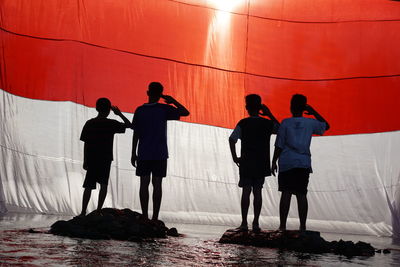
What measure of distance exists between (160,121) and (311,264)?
86.1 inches

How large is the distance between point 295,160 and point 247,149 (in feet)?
1.48

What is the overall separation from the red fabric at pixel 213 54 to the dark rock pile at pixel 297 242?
9.13ft

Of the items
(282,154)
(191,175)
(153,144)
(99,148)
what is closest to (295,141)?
(282,154)

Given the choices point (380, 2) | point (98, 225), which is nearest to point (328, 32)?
point (380, 2)

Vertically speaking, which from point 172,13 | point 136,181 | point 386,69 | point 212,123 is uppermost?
point 172,13

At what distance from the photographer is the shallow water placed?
3.70m

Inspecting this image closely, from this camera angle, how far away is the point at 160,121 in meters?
5.98

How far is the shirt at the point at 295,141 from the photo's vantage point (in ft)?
18.1

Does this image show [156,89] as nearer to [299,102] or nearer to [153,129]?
[153,129]

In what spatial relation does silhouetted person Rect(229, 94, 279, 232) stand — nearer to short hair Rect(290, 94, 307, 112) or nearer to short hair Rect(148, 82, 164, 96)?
short hair Rect(290, 94, 307, 112)

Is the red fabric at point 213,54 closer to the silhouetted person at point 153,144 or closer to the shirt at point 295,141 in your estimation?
the silhouetted person at point 153,144

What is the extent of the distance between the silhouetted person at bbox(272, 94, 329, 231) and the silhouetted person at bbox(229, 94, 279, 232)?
192mm

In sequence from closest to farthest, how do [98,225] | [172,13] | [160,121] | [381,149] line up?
[98,225], [160,121], [381,149], [172,13]

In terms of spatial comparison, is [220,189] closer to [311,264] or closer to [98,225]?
[98,225]
